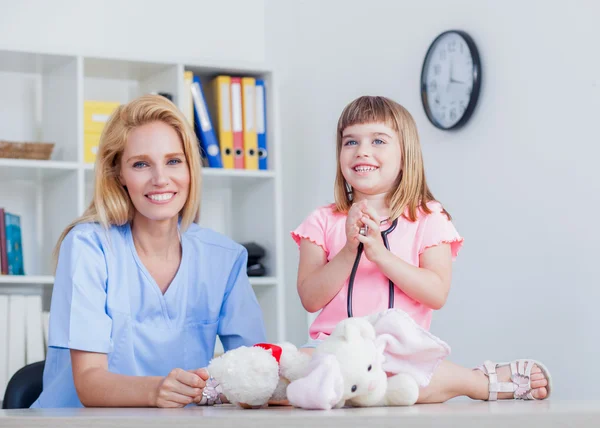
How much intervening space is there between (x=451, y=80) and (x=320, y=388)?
5.69 feet

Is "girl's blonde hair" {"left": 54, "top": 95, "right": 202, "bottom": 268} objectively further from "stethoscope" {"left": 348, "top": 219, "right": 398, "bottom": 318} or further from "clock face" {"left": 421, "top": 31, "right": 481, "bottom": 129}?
"clock face" {"left": 421, "top": 31, "right": 481, "bottom": 129}

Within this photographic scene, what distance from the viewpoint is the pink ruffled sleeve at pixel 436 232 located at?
1.52m

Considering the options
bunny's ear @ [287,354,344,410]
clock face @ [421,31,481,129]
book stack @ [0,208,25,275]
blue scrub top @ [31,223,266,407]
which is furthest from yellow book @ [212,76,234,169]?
bunny's ear @ [287,354,344,410]

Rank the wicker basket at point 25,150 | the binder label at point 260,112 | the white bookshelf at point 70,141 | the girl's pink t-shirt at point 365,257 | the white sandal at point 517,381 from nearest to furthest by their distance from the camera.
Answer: the white sandal at point 517,381 < the girl's pink t-shirt at point 365,257 < the wicker basket at point 25,150 < the white bookshelf at point 70,141 < the binder label at point 260,112

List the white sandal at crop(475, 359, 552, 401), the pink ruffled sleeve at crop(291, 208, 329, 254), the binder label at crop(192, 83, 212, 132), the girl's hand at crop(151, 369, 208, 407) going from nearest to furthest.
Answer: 1. the girl's hand at crop(151, 369, 208, 407)
2. the white sandal at crop(475, 359, 552, 401)
3. the pink ruffled sleeve at crop(291, 208, 329, 254)
4. the binder label at crop(192, 83, 212, 132)

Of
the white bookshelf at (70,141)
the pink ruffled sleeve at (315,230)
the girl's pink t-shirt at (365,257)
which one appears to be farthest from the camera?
the white bookshelf at (70,141)

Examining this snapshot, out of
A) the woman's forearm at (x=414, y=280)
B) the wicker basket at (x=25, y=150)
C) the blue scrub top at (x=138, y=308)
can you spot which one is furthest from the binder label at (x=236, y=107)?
the woman's forearm at (x=414, y=280)

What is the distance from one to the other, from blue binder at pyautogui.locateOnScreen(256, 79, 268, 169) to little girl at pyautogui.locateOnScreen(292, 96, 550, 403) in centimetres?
179

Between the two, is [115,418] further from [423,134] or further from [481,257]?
[423,134]

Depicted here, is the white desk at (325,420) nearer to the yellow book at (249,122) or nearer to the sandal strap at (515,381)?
the sandal strap at (515,381)

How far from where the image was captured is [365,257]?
1504mm

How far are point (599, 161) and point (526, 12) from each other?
1.66 ft

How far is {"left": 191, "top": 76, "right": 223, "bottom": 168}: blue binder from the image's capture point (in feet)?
10.8

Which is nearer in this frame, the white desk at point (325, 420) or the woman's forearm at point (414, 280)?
the white desk at point (325, 420)
